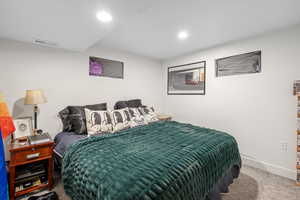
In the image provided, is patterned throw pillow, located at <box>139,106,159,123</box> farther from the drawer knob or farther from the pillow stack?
the drawer knob

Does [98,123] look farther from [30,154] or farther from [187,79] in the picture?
[187,79]

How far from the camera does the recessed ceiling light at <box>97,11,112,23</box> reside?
1.49 m

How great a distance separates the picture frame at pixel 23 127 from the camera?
1.98 metres

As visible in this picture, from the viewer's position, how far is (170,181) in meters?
1.01

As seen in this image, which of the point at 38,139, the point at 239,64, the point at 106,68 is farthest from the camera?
the point at 106,68

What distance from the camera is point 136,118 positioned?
8.23 ft

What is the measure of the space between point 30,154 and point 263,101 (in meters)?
3.45

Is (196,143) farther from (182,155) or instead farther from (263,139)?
(263,139)

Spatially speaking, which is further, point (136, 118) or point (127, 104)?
point (127, 104)

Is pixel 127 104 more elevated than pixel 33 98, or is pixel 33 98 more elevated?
pixel 33 98

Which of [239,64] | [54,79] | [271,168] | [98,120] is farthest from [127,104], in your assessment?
[271,168]

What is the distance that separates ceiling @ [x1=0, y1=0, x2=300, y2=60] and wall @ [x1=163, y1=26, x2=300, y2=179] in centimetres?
27

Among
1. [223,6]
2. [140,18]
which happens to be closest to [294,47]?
[223,6]

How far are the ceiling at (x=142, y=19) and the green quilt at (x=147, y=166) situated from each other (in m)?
1.36
